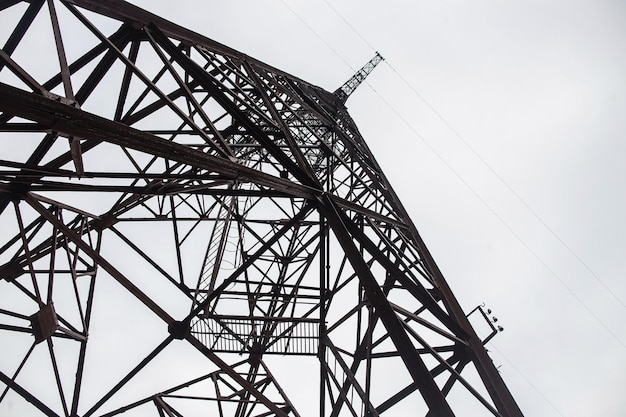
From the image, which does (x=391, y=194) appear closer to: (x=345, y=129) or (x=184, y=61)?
(x=345, y=129)

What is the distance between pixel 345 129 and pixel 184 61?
24.8ft

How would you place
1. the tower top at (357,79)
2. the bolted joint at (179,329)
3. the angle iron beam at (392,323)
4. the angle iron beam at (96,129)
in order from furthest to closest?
the tower top at (357,79) < the bolted joint at (179,329) < the angle iron beam at (392,323) < the angle iron beam at (96,129)

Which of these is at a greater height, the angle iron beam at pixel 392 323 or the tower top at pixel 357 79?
the tower top at pixel 357 79

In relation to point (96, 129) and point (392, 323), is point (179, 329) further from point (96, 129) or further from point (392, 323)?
point (96, 129)

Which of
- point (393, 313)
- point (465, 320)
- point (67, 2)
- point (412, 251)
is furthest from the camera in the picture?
point (412, 251)

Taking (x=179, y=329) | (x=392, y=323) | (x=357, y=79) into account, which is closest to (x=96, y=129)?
(x=392, y=323)

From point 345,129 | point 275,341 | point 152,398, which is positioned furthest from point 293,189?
point 345,129

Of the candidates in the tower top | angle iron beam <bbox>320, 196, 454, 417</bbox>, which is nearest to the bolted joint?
angle iron beam <bbox>320, 196, 454, 417</bbox>

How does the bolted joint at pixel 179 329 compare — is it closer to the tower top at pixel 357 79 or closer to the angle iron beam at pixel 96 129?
the angle iron beam at pixel 96 129

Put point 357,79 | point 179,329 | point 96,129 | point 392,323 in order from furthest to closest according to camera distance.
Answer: point 357,79, point 179,329, point 392,323, point 96,129

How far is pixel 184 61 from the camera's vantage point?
564 centimetres

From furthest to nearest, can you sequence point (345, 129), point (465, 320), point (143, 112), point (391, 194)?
point (345, 129) → point (391, 194) → point (465, 320) → point (143, 112)

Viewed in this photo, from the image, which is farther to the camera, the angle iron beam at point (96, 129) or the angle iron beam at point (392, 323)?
the angle iron beam at point (392, 323)

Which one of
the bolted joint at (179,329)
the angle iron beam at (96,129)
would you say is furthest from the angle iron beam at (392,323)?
the bolted joint at (179,329)
